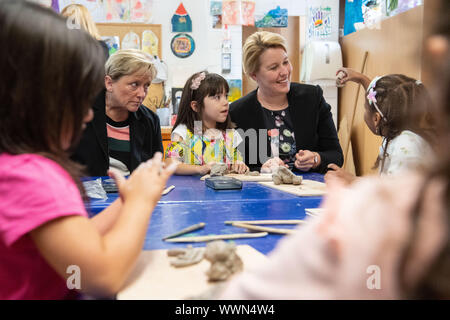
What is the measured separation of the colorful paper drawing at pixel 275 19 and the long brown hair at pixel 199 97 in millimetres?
1712

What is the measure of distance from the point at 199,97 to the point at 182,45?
163 centimetres

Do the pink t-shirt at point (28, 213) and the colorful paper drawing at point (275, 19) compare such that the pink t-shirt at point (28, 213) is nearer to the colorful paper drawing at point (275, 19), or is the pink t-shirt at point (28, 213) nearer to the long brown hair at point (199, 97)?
the long brown hair at point (199, 97)

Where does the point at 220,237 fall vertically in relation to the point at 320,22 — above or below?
A: below

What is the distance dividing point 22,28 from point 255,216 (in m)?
0.74

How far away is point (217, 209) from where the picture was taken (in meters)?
1.24

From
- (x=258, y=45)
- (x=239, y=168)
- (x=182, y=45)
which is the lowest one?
(x=239, y=168)

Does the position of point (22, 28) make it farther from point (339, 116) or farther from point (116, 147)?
point (339, 116)

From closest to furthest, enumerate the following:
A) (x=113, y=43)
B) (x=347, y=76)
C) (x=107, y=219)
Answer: (x=107, y=219), (x=347, y=76), (x=113, y=43)

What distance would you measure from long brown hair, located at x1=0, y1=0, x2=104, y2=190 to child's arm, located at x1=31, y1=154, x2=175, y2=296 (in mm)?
135

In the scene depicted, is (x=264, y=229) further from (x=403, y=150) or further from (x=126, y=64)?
(x=126, y=64)

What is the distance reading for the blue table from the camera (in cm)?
94

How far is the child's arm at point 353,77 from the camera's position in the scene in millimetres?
3002

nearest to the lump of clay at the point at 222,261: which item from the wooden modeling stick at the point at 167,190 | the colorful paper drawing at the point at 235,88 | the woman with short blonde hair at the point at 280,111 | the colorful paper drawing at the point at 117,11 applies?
the wooden modeling stick at the point at 167,190

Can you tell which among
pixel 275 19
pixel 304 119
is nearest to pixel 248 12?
pixel 275 19
